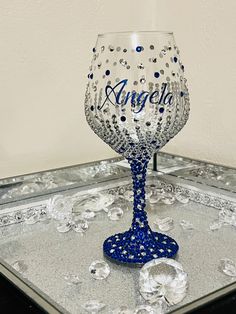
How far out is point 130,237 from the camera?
61 centimetres

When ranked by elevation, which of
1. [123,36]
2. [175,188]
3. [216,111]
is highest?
[123,36]

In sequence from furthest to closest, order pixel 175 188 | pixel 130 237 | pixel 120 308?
pixel 175 188
pixel 130 237
pixel 120 308

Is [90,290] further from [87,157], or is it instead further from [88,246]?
[87,157]

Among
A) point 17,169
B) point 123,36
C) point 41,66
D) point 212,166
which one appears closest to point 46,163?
point 17,169

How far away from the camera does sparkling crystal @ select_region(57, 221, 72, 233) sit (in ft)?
2.22

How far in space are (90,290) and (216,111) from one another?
523 mm

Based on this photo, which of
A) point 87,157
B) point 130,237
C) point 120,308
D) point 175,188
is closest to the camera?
point 120,308

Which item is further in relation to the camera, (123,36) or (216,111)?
(216,111)

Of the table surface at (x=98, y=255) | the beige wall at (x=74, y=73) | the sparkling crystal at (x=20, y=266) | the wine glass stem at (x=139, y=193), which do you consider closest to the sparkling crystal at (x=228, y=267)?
the table surface at (x=98, y=255)

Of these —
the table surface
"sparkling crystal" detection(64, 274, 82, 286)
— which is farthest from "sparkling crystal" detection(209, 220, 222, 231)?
"sparkling crystal" detection(64, 274, 82, 286)

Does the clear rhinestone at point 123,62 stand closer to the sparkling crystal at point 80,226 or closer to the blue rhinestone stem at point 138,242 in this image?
the blue rhinestone stem at point 138,242

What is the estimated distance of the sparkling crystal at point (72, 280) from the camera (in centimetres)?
52

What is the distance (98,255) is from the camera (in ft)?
1.96

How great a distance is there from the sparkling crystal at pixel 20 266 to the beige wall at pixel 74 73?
329mm
